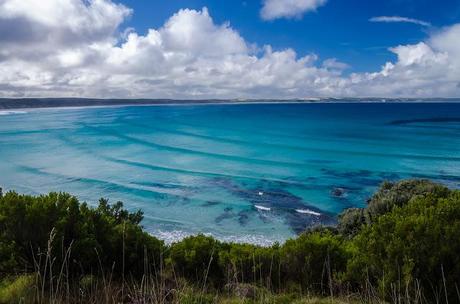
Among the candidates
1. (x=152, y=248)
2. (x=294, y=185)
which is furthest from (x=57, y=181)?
(x=152, y=248)

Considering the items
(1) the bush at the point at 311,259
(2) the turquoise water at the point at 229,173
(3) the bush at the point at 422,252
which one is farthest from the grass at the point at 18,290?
(2) the turquoise water at the point at 229,173

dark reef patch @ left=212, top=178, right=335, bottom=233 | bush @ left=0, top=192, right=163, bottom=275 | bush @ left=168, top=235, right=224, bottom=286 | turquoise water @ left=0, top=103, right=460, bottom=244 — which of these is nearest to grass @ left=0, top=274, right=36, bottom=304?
bush @ left=0, top=192, right=163, bottom=275

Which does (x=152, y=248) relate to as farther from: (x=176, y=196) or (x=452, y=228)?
(x=176, y=196)

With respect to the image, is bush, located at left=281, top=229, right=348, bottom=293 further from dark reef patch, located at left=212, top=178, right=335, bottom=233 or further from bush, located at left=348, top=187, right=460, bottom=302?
dark reef patch, located at left=212, top=178, right=335, bottom=233

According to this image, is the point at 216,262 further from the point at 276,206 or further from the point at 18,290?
the point at 276,206

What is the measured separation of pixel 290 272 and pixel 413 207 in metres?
2.60

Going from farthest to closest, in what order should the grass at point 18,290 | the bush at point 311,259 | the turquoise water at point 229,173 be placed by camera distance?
the turquoise water at point 229,173 < the bush at point 311,259 < the grass at point 18,290

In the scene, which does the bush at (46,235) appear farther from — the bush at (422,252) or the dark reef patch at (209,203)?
the dark reef patch at (209,203)

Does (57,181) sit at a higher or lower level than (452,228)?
lower

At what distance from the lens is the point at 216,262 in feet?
28.6

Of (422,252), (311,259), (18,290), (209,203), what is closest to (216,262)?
(311,259)

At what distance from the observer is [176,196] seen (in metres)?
27.5

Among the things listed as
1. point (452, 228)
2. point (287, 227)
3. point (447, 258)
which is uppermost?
point (452, 228)

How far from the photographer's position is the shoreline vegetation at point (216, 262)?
639 cm
